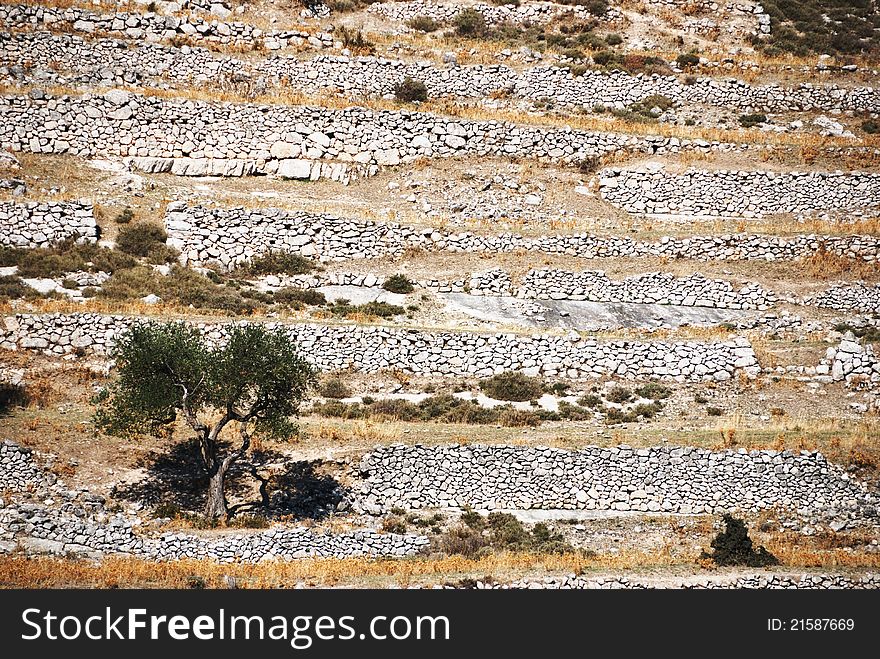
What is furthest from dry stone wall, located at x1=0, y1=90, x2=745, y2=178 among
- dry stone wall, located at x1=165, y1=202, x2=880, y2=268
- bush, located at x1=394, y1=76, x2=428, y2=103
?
dry stone wall, located at x1=165, y1=202, x2=880, y2=268

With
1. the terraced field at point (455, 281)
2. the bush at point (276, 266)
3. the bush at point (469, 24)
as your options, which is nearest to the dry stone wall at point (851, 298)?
the terraced field at point (455, 281)

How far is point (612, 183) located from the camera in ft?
180

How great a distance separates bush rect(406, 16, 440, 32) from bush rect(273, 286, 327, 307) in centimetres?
2840

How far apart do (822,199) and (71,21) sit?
1772 inches

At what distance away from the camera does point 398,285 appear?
47.2 metres

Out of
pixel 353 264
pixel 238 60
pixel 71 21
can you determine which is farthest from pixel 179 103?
pixel 353 264

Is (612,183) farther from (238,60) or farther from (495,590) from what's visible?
(495,590)

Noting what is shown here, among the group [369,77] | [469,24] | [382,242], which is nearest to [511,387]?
[382,242]

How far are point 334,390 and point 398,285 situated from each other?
8565 mm

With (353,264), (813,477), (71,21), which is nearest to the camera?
(813,477)

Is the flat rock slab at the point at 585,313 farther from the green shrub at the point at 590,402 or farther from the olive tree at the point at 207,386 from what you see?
the olive tree at the point at 207,386

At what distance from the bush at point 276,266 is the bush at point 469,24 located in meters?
26.9

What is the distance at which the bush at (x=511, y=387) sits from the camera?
4100cm

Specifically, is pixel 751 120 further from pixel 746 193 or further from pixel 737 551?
pixel 737 551
